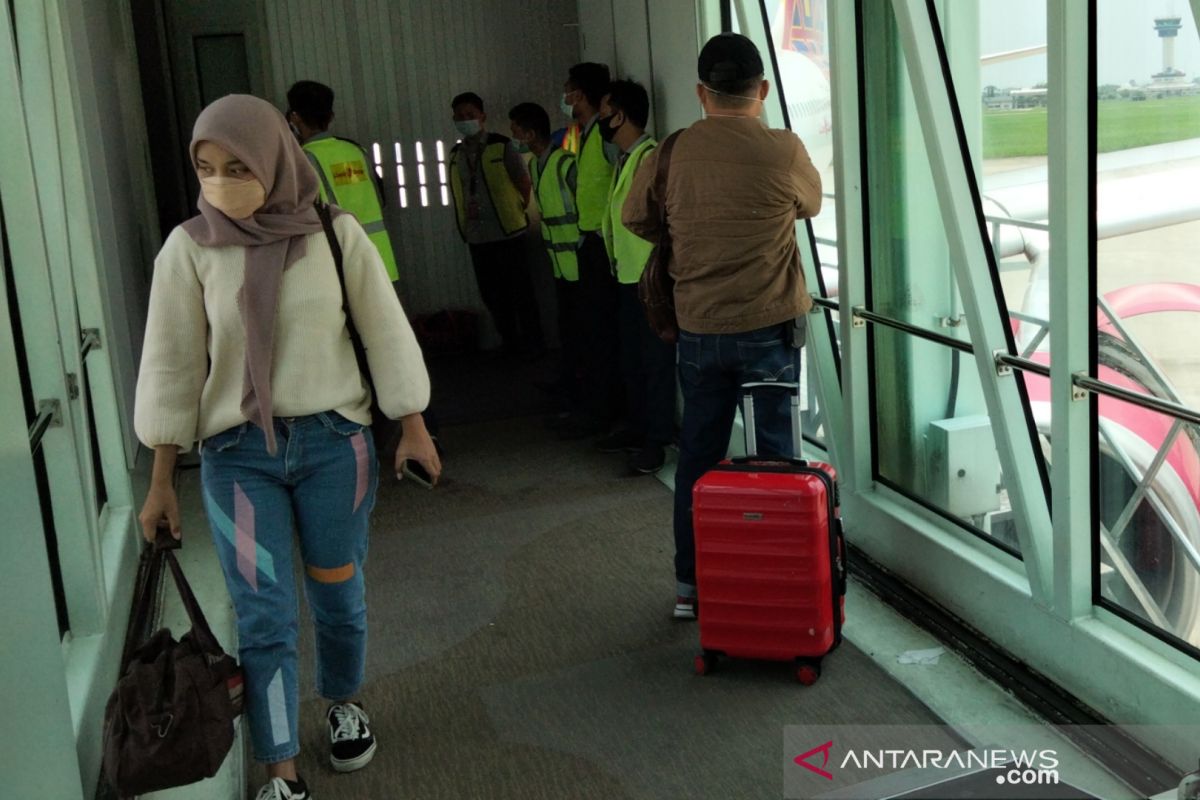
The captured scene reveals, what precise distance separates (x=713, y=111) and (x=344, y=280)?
1415 millimetres

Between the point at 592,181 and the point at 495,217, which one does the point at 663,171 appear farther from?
the point at 495,217

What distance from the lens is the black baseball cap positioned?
3.77m

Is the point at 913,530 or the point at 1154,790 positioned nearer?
the point at 1154,790

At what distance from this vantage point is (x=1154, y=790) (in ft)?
9.84

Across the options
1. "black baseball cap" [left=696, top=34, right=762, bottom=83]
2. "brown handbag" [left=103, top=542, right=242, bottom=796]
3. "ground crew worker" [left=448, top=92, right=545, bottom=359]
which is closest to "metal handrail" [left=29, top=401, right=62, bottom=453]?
"brown handbag" [left=103, top=542, right=242, bottom=796]

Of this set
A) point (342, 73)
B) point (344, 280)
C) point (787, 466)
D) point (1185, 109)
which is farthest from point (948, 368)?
point (342, 73)

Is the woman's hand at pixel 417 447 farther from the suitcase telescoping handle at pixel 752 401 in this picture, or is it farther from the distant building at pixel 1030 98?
the distant building at pixel 1030 98

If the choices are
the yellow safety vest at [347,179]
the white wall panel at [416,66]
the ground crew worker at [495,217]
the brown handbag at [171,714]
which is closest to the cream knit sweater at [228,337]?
the brown handbag at [171,714]

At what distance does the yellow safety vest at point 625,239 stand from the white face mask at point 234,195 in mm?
2803

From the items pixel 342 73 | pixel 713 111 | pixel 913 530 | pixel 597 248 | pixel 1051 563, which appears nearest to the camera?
pixel 1051 563

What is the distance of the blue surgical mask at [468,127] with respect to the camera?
8.26 meters

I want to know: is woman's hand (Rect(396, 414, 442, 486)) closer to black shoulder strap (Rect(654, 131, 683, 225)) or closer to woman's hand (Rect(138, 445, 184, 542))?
woman's hand (Rect(138, 445, 184, 542))

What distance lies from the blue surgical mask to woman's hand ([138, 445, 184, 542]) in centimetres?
563

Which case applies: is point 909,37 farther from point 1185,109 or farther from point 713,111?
point 1185,109
